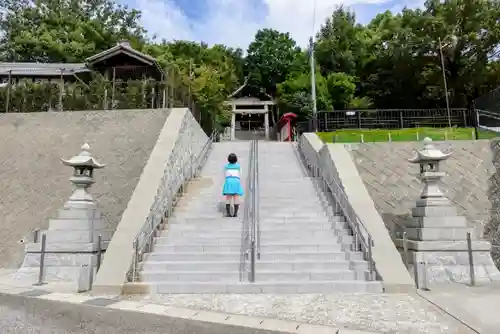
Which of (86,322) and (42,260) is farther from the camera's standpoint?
(42,260)

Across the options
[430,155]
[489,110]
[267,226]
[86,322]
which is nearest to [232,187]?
[267,226]

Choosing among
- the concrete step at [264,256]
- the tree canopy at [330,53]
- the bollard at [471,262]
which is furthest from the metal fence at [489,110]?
the concrete step at [264,256]

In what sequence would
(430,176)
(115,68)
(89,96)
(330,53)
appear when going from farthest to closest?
(330,53), (115,68), (89,96), (430,176)

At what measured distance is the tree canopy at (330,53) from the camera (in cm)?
2461

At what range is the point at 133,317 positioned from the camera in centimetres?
462

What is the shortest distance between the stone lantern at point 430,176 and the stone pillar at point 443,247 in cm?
2

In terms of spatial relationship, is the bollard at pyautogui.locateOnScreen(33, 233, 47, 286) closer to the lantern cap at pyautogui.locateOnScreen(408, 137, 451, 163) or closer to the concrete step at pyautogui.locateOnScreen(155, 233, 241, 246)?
the concrete step at pyautogui.locateOnScreen(155, 233, 241, 246)

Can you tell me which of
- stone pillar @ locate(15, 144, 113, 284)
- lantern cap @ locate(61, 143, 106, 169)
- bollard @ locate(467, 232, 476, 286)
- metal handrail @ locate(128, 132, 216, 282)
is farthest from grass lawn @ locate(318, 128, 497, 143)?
stone pillar @ locate(15, 144, 113, 284)

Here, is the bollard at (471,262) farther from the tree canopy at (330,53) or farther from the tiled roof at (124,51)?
the tiled roof at (124,51)

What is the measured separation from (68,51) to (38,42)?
2.43 metres

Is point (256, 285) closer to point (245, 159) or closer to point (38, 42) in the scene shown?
point (245, 159)

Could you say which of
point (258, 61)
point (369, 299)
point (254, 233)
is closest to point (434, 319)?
point (369, 299)

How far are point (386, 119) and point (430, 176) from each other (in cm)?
1454

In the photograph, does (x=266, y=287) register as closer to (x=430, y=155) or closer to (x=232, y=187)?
(x=232, y=187)
